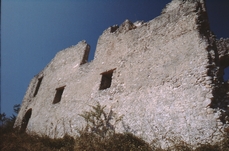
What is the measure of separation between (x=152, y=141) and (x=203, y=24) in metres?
3.59

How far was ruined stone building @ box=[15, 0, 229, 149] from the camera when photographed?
4195 mm

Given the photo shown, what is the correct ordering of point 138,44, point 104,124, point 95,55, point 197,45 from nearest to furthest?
point 197,45 → point 104,124 → point 138,44 → point 95,55

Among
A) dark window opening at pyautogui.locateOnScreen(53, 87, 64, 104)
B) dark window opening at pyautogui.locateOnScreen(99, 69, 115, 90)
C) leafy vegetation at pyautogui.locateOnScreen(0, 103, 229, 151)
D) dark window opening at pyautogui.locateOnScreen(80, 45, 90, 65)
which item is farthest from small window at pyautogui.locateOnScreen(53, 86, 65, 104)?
dark window opening at pyautogui.locateOnScreen(99, 69, 115, 90)

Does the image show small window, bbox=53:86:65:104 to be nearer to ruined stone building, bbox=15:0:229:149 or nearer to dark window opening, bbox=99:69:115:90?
ruined stone building, bbox=15:0:229:149

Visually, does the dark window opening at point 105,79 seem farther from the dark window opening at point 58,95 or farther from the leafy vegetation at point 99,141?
the dark window opening at point 58,95

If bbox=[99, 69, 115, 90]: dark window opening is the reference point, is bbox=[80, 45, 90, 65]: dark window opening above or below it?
above

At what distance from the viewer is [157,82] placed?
533cm

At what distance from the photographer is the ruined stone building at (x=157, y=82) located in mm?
4195

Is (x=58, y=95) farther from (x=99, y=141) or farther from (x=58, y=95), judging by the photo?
(x=99, y=141)

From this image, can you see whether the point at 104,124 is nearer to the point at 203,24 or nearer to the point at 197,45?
the point at 197,45

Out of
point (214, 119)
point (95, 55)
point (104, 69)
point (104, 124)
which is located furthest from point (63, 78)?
point (214, 119)

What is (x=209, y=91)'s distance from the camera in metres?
4.14

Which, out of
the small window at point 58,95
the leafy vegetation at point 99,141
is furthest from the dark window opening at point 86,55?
the leafy vegetation at point 99,141

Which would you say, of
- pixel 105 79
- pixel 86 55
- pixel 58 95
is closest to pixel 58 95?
pixel 58 95
